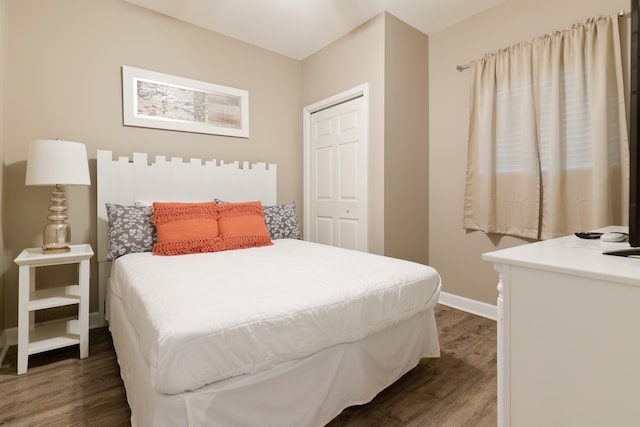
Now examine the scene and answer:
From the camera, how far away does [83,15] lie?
241 cm

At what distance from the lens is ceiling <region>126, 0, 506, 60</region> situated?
8.54ft

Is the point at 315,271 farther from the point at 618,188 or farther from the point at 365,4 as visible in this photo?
the point at 365,4

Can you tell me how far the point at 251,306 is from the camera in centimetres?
116

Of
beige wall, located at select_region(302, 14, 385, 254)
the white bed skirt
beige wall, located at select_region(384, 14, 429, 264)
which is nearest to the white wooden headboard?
the white bed skirt

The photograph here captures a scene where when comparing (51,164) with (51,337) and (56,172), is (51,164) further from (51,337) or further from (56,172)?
(51,337)

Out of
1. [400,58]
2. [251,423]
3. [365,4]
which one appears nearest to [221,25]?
[365,4]

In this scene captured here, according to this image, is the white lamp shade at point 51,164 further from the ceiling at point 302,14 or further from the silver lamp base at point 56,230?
the ceiling at point 302,14

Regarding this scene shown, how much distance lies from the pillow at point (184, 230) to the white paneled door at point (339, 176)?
1.29 meters

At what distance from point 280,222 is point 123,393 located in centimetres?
166

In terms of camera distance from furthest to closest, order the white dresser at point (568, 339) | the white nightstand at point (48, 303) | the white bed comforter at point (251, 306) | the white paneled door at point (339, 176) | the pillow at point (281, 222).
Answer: the white paneled door at point (339, 176), the pillow at point (281, 222), the white nightstand at point (48, 303), the white bed comforter at point (251, 306), the white dresser at point (568, 339)

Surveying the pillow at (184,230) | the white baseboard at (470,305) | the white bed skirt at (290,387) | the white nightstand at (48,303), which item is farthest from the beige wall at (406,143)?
the white nightstand at (48,303)

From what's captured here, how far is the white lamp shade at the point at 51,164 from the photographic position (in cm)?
193

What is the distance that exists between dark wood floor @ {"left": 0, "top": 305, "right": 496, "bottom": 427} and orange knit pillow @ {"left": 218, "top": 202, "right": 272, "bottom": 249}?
3.45 feet

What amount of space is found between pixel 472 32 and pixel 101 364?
12.4ft
